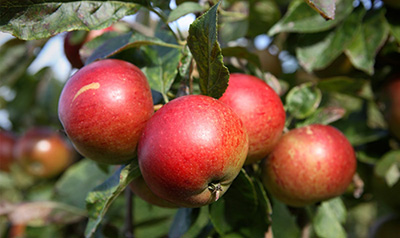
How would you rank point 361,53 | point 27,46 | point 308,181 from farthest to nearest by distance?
1. point 27,46
2. point 361,53
3. point 308,181

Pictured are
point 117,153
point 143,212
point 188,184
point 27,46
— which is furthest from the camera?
point 143,212

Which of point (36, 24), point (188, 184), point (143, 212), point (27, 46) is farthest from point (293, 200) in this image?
point (27, 46)

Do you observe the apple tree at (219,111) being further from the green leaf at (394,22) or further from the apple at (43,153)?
the apple at (43,153)

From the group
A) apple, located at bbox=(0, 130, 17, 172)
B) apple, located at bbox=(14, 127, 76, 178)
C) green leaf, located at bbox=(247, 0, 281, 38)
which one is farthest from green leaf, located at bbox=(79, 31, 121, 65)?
apple, located at bbox=(0, 130, 17, 172)

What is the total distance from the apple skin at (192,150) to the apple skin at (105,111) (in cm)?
6

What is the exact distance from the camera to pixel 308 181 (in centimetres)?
103

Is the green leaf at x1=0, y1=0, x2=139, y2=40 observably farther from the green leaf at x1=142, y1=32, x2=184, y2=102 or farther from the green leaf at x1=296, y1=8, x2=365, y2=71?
the green leaf at x1=296, y1=8, x2=365, y2=71

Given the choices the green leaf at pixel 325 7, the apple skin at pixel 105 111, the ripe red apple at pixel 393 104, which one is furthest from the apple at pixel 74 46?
the ripe red apple at pixel 393 104

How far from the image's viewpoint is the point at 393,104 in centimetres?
144

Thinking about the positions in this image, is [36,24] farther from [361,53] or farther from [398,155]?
[398,155]

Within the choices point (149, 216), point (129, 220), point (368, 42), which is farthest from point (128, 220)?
point (368, 42)

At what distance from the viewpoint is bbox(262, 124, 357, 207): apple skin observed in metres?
1.03

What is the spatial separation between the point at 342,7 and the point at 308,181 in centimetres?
68

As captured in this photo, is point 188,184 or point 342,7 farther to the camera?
point 342,7
